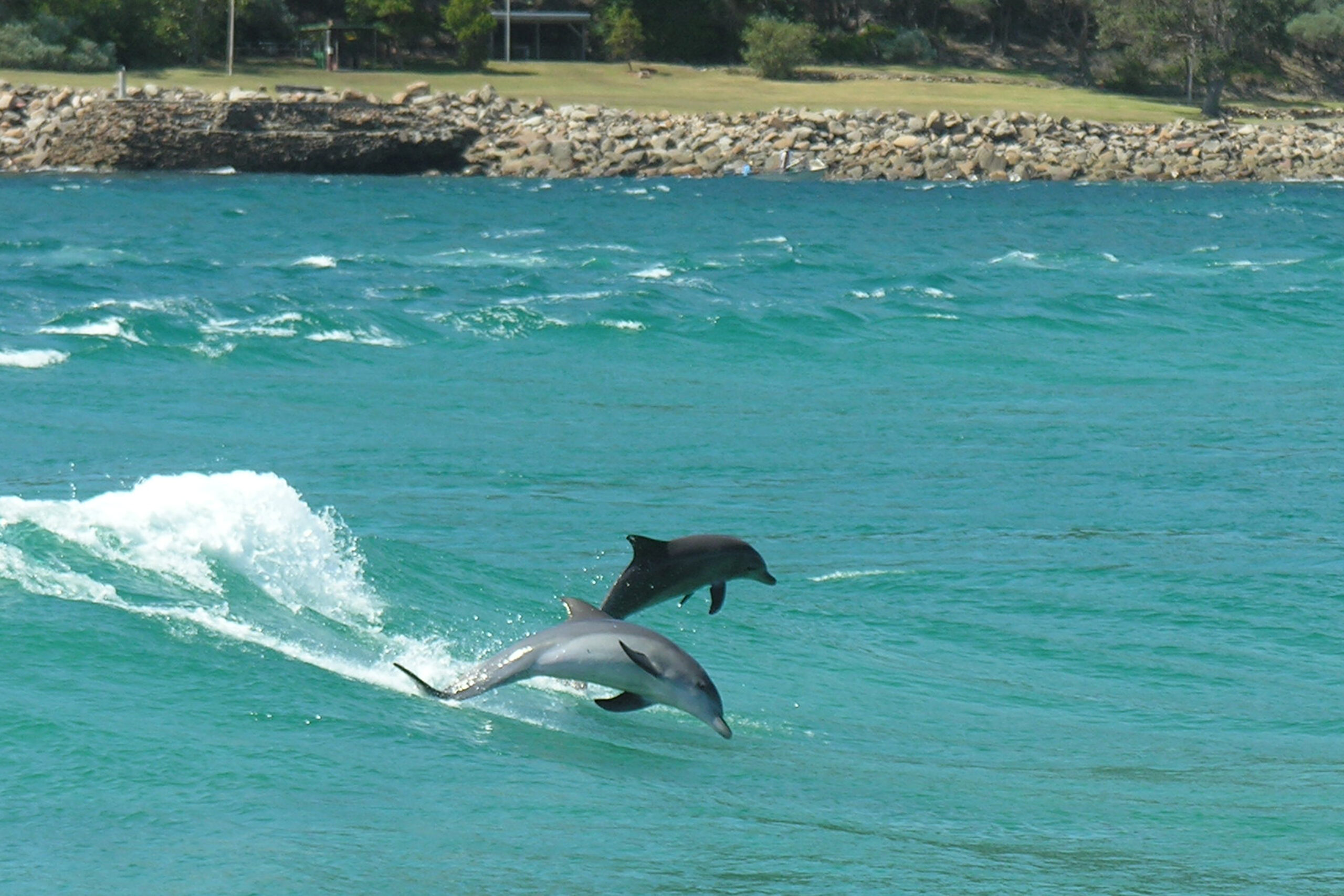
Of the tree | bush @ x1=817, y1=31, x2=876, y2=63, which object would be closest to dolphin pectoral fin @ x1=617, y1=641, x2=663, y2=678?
the tree

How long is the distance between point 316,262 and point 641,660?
25324 mm

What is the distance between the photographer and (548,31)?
75438 millimetres

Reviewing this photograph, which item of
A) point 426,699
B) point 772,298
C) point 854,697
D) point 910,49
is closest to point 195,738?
point 426,699

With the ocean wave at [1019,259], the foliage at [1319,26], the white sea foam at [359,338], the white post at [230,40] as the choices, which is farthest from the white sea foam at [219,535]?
the foliage at [1319,26]

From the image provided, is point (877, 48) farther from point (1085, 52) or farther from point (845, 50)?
point (1085, 52)

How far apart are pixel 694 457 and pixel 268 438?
390 centimetres

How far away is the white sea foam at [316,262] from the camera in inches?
1206

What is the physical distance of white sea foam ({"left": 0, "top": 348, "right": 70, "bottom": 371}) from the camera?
2022 cm

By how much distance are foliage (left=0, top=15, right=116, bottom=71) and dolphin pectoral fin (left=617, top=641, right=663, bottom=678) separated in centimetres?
5958

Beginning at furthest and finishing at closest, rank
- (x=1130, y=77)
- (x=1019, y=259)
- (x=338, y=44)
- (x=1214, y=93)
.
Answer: (x=1130, y=77), (x=338, y=44), (x=1214, y=93), (x=1019, y=259)

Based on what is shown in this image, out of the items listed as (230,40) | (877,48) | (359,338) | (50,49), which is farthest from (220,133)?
(877,48)

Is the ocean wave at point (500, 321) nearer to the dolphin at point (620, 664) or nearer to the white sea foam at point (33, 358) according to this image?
the white sea foam at point (33, 358)

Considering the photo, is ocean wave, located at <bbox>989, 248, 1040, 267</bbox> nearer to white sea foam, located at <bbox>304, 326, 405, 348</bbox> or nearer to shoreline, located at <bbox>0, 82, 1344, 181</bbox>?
white sea foam, located at <bbox>304, 326, 405, 348</bbox>

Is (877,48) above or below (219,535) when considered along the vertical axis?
above
